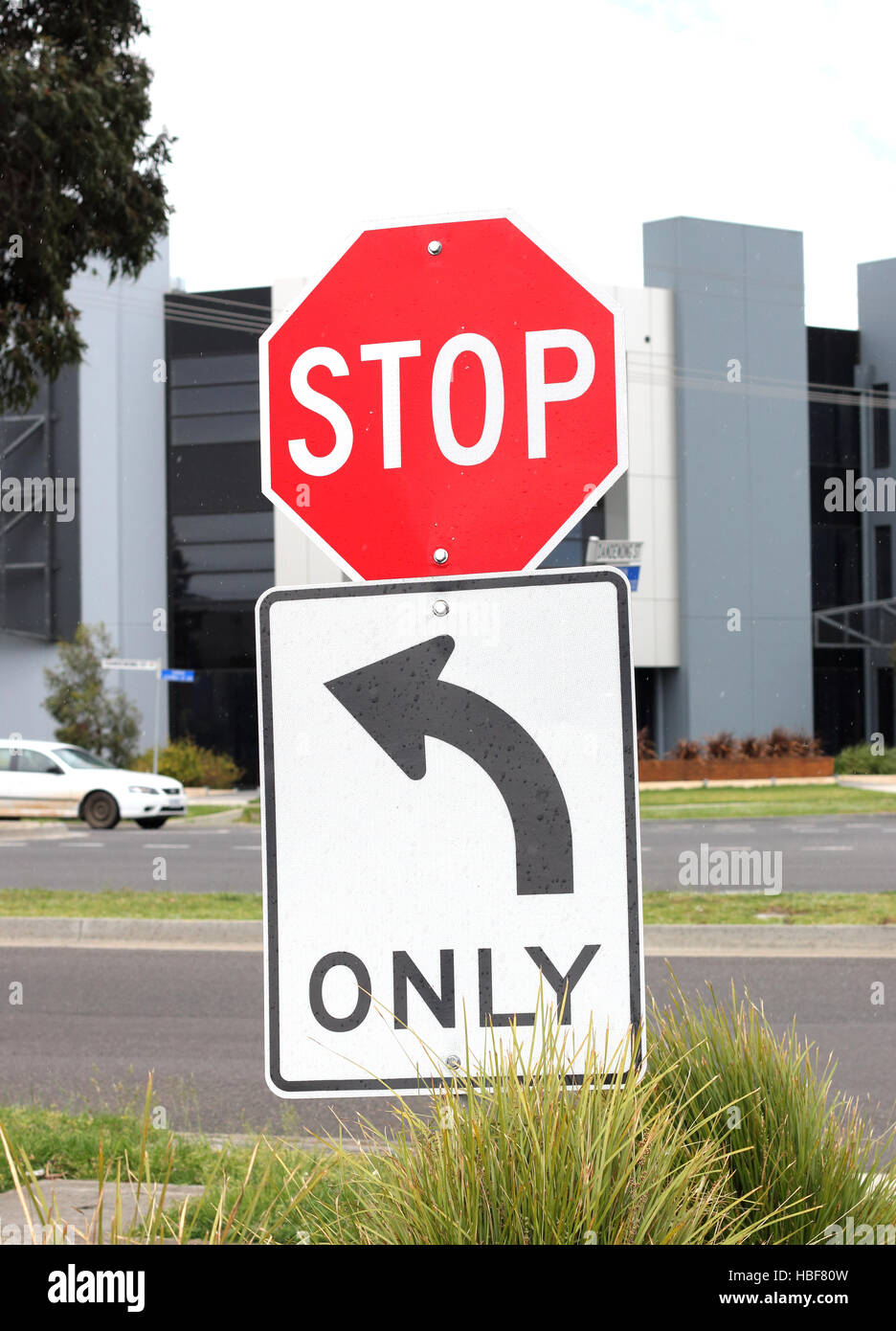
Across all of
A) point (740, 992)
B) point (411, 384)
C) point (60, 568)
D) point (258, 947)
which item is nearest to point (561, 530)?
point (411, 384)

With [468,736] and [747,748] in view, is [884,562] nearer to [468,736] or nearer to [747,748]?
[747,748]

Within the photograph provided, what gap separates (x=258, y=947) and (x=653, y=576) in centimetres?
2715

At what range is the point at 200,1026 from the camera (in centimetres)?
800

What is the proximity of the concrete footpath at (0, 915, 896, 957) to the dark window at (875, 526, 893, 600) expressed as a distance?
31.0 meters

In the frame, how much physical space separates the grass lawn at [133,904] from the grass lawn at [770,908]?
3.24m

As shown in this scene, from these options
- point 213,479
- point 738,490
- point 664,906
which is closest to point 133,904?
point 664,906

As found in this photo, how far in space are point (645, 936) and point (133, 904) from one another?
433cm

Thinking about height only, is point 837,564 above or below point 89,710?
above

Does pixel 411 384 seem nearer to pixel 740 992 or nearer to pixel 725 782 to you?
pixel 740 992

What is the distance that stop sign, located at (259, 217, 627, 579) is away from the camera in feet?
8.13

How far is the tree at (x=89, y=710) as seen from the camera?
3250cm

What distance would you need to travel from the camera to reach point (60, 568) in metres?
35.7

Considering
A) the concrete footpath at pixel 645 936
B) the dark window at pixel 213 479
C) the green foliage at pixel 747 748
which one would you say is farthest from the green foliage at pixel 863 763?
the concrete footpath at pixel 645 936

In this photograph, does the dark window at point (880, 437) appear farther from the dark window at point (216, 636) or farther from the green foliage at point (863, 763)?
the dark window at point (216, 636)
